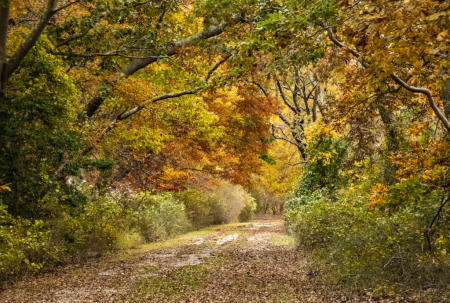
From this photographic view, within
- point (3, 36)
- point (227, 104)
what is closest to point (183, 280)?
point (3, 36)

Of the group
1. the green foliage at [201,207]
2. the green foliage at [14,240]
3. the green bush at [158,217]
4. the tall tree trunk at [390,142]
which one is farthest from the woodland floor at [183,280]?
Result: the green foliage at [201,207]

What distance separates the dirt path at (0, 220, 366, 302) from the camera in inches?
318

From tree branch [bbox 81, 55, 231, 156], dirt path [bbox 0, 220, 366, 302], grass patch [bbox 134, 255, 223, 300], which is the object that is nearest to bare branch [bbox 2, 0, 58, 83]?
tree branch [bbox 81, 55, 231, 156]

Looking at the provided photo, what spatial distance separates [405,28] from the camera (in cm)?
444

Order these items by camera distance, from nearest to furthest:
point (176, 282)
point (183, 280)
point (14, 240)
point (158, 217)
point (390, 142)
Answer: point (14, 240) → point (176, 282) → point (183, 280) → point (390, 142) → point (158, 217)

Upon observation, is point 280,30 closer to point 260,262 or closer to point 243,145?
point 260,262

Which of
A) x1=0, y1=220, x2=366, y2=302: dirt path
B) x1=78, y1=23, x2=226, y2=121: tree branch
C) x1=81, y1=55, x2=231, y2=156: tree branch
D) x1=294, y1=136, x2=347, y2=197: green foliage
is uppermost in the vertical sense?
x1=78, y1=23, x2=226, y2=121: tree branch

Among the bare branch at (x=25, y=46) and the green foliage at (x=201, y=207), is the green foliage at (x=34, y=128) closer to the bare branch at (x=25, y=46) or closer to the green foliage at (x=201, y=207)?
the bare branch at (x=25, y=46)

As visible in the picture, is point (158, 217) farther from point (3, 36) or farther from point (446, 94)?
point (446, 94)

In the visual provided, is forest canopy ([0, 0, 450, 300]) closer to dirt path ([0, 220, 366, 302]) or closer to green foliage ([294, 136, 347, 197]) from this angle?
green foliage ([294, 136, 347, 197])

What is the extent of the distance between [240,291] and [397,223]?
3.61 m

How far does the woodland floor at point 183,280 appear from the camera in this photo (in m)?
8.06

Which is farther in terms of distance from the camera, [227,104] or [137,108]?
[227,104]

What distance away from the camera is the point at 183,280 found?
9820mm
